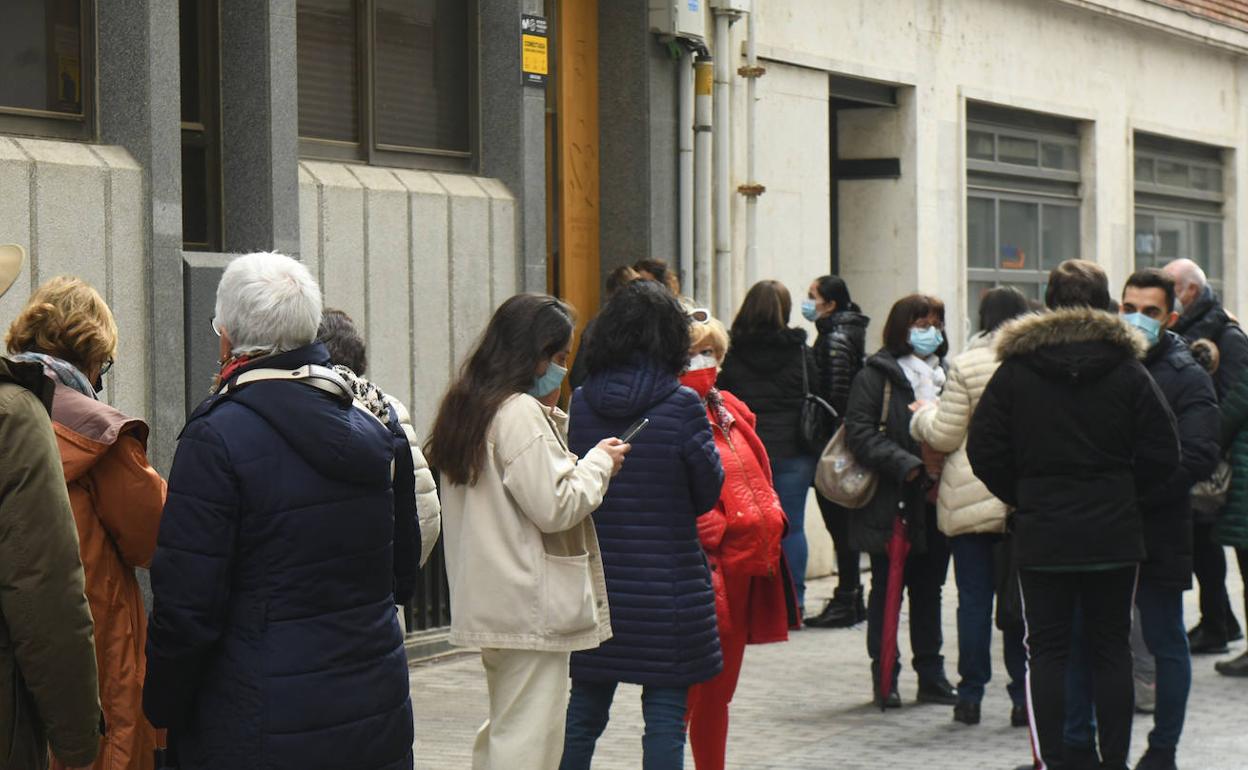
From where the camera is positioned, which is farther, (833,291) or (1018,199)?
(1018,199)

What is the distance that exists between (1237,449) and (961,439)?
87.0 inches

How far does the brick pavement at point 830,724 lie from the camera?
7.97m

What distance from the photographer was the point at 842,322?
11.4 meters

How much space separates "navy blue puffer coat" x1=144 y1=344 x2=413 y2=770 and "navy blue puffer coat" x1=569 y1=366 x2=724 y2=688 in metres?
1.70

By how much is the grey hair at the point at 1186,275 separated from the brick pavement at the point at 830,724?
1.92 metres

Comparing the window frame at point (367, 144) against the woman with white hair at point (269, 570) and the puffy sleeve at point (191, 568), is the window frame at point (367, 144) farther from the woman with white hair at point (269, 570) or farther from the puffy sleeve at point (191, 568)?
the puffy sleeve at point (191, 568)

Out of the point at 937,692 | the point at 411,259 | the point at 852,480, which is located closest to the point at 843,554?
the point at 937,692

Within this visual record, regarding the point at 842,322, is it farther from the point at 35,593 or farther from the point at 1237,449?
the point at 35,593

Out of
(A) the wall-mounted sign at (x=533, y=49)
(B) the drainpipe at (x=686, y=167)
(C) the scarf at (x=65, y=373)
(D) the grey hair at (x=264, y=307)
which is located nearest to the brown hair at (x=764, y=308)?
(B) the drainpipe at (x=686, y=167)

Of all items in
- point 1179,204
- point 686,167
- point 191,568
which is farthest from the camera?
point 1179,204

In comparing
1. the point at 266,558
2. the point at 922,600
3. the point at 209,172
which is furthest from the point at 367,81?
the point at 266,558

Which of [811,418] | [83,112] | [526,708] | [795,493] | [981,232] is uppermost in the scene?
[83,112]

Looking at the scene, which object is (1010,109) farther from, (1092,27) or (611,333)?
(611,333)

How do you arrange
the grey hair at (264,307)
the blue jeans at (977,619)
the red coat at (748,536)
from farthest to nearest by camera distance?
the blue jeans at (977,619), the red coat at (748,536), the grey hair at (264,307)
